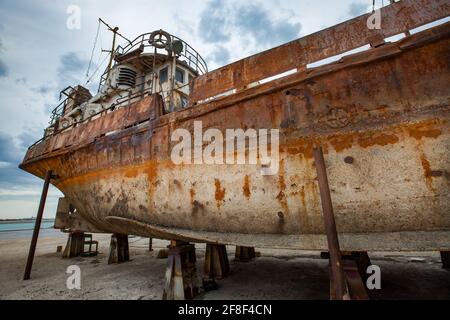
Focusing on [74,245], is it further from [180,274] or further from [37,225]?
[180,274]

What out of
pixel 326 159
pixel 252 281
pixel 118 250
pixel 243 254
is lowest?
pixel 252 281

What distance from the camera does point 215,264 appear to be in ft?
16.2


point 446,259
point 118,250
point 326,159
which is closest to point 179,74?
point 118,250

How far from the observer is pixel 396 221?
2299 millimetres

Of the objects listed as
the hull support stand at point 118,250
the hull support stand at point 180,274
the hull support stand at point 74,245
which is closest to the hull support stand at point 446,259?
the hull support stand at point 180,274

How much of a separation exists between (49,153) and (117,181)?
335 cm

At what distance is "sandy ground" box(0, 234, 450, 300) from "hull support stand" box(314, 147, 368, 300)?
5.12 feet

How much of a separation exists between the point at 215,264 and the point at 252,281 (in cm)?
85

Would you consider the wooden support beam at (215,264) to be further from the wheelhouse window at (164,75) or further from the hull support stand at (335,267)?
the wheelhouse window at (164,75)
